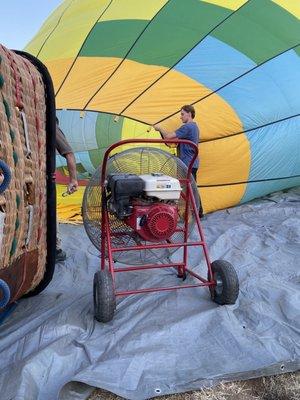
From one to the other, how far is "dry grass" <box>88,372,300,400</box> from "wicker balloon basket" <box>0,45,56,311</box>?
652 millimetres

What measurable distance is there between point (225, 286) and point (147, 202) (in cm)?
60

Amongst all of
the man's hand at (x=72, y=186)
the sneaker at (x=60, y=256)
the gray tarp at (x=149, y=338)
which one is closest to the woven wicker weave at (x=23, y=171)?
the gray tarp at (x=149, y=338)

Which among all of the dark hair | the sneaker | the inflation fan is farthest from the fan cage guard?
the dark hair

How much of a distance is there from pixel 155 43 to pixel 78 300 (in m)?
3.17

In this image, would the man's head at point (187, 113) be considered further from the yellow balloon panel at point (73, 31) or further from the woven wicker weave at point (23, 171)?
the woven wicker weave at point (23, 171)

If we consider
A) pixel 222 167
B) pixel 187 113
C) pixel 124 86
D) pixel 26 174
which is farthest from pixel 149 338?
pixel 124 86

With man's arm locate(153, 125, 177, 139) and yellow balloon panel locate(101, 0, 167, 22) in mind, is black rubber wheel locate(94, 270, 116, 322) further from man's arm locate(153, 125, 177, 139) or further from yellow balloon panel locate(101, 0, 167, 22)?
yellow balloon panel locate(101, 0, 167, 22)

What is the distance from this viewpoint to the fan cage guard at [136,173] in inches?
98.0

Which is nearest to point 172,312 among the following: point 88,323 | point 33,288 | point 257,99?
point 88,323

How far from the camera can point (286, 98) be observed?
466 centimetres

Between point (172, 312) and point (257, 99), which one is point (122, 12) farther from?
point (172, 312)

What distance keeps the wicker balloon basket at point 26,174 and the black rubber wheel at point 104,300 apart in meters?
0.32

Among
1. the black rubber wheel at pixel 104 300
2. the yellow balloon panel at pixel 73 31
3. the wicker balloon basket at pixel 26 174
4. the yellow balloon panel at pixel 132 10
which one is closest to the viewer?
the wicker balloon basket at pixel 26 174

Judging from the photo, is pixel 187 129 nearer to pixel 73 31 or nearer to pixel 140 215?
pixel 140 215
